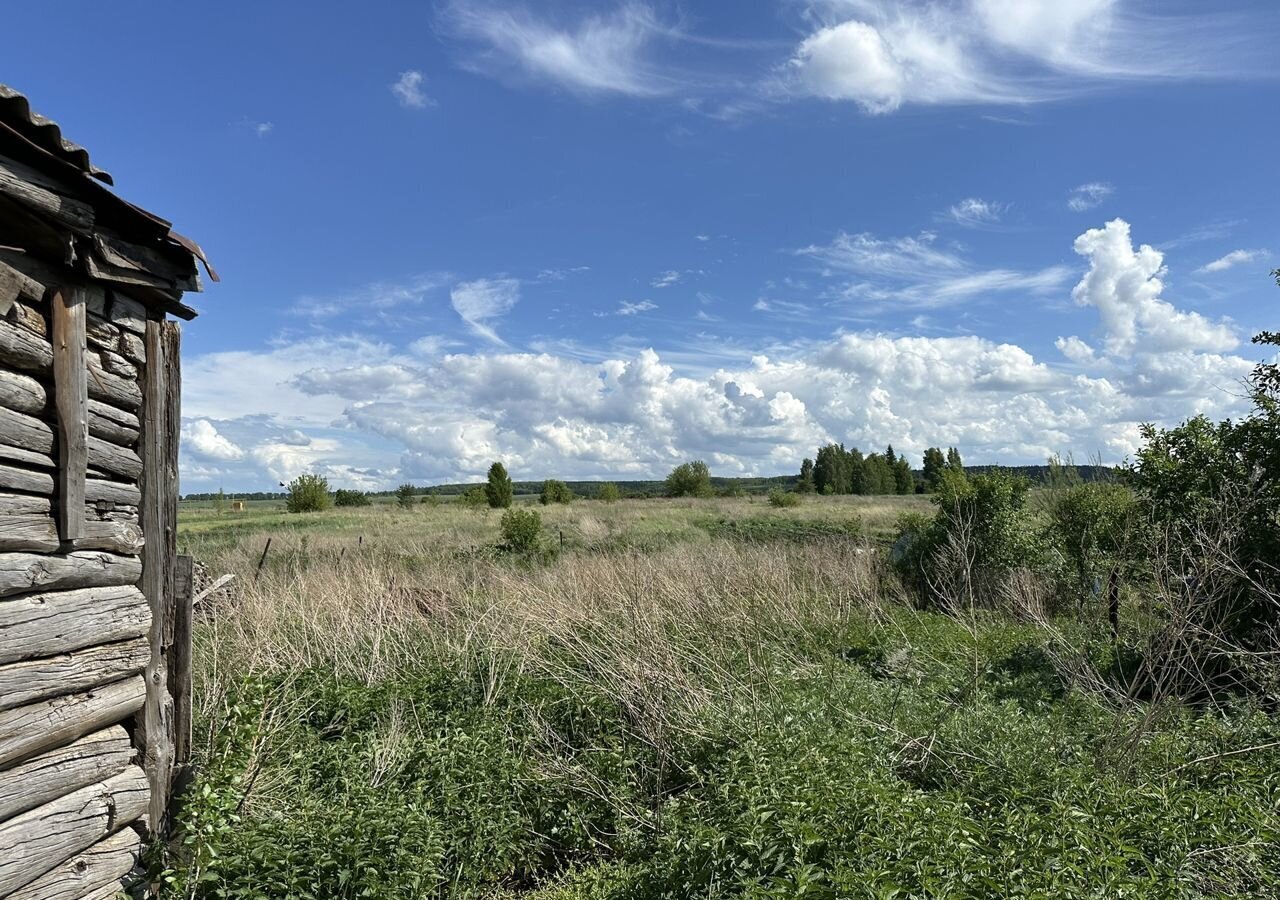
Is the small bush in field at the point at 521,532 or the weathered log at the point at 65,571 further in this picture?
the small bush in field at the point at 521,532

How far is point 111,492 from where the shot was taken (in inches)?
165

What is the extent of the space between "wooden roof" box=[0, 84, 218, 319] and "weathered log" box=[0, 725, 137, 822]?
2.27 meters

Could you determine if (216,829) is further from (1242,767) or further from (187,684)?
(1242,767)

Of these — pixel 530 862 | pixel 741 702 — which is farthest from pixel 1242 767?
pixel 530 862

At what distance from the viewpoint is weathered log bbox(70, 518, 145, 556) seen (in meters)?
3.99

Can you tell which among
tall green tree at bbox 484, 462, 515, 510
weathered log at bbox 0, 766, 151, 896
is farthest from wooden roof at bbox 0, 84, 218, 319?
tall green tree at bbox 484, 462, 515, 510

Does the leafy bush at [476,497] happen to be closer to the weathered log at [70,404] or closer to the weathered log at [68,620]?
the weathered log at [68,620]

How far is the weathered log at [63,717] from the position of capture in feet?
11.5

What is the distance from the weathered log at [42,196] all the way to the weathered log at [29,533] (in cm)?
135

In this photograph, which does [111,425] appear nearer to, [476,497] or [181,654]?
[181,654]

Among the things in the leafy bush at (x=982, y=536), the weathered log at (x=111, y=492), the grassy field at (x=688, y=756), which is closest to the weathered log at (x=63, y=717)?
the grassy field at (x=688, y=756)

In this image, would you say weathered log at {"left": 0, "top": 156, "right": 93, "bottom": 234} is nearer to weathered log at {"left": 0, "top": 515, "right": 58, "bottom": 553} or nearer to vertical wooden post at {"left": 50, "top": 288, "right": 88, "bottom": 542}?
vertical wooden post at {"left": 50, "top": 288, "right": 88, "bottom": 542}

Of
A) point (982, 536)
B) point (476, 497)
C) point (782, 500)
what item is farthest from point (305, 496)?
point (982, 536)

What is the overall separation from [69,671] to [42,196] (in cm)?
217
